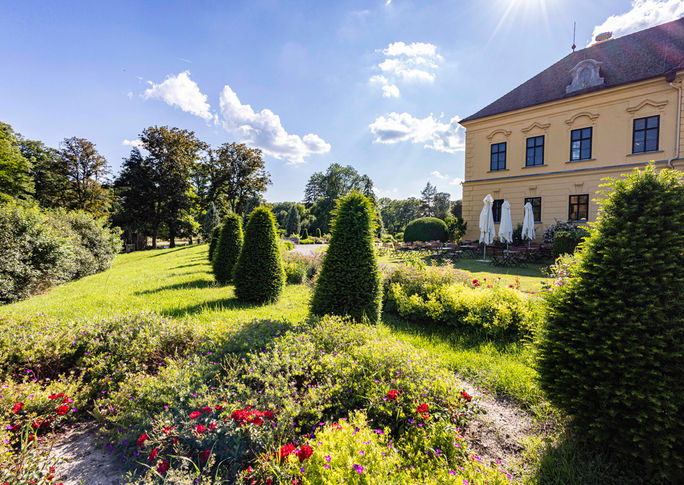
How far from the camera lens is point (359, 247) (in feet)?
16.6

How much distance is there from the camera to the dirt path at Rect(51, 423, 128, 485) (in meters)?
2.20

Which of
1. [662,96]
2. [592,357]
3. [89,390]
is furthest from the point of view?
[662,96]

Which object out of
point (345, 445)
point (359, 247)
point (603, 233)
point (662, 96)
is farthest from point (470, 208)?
point (345, 445)

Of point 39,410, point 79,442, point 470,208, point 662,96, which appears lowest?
point 79,442

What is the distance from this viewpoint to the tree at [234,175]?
34.2 meters

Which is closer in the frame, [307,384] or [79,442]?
[79,442]

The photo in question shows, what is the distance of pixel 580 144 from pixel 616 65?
15.7ft

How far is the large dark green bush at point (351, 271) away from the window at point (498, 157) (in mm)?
18403

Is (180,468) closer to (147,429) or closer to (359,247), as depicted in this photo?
(147,429)

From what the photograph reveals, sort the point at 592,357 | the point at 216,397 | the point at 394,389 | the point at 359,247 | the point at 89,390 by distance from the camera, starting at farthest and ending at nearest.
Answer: the point at 359,247 < the point at 89,390 < the point at 394,389 < the point at 216,397 < the point at 592,357

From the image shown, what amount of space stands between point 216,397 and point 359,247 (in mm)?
3184

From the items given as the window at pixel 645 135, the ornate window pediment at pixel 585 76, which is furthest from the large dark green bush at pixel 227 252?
the window at pixel 645 135

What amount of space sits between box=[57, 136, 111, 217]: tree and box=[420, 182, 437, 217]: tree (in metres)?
54.5

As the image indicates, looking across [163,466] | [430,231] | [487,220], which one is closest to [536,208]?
[487,220]
